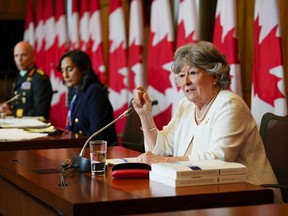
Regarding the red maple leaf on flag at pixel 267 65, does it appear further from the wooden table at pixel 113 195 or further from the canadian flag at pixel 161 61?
the wooden table at pixel 113 195

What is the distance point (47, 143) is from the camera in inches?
179

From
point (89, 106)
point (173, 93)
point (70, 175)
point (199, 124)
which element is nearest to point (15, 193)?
point (70, 175)

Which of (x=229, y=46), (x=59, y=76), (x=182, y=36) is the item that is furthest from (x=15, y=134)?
(x=59, y=76)

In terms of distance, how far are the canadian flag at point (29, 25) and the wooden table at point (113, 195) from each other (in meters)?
7.21

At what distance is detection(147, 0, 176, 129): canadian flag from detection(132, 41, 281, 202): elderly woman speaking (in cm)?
229

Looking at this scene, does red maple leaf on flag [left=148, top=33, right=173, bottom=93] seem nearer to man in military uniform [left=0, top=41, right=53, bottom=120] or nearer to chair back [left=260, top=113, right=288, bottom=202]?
Answer: man in military uniform [left=0, top=41, right=53, bottom=120]

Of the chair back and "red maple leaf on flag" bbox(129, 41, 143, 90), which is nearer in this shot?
the chair back

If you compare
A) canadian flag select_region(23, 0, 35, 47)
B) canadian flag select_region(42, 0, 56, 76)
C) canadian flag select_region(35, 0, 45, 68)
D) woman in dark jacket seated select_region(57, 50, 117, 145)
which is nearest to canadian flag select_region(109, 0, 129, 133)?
woman in dark jacket seated select_region(57, 50, 117, 145)

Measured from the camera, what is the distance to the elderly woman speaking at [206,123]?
3.30m

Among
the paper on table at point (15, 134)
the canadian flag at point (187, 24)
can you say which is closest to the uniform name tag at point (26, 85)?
the canadian flag at point (187, 24)

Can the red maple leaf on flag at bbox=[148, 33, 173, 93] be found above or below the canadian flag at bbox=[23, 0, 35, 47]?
below

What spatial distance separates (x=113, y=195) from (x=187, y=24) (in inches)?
138

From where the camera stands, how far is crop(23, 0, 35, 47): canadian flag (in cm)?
1024

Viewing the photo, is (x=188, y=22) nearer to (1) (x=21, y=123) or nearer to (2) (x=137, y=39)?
(2) (x=137, y=39)
